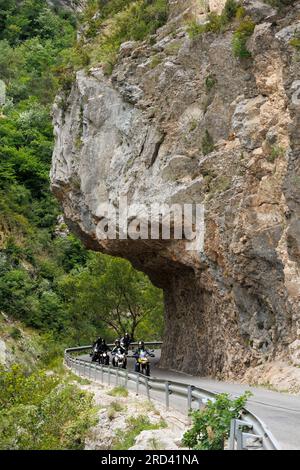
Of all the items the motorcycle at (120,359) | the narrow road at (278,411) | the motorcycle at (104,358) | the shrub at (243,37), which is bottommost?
the motorcycle at (104,358)

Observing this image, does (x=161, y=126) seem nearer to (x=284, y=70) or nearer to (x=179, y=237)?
(x=179, y=237)

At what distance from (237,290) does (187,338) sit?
7739 mm

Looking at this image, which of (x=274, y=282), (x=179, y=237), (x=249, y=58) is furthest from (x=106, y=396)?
(x=249, y=58)

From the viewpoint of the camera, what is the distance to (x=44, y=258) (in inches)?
2386

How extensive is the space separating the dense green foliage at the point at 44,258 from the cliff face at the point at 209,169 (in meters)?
4.55

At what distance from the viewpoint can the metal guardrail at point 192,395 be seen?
9766 millimetres

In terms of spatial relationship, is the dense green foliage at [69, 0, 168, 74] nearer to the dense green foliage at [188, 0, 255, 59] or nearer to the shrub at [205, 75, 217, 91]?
the dense green foliage at [188, 0, 255, 59]

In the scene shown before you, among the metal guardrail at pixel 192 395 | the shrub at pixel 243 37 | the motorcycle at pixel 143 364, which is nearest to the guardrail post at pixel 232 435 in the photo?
the metal guardrail at pixel 192 395

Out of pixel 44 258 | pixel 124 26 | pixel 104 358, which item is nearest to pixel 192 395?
pixel 104 358

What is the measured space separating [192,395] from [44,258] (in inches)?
1825

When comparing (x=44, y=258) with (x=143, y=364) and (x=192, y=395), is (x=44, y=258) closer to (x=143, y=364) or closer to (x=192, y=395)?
(x=143, y=364)

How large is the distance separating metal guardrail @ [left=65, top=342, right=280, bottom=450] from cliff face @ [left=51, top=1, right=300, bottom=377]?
4880 mm

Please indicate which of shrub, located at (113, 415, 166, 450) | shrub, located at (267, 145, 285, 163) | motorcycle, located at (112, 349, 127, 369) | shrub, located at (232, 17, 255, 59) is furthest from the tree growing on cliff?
shrub, located at (113, 415, 166, 450)

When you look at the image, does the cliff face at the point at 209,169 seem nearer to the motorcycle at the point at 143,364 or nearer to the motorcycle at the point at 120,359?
the motorcycle at the point at 143,364
